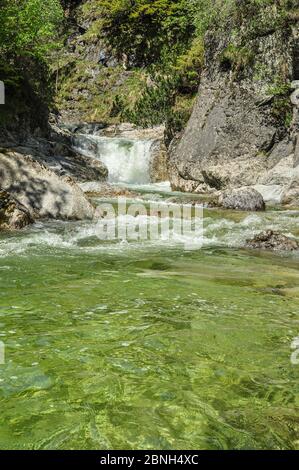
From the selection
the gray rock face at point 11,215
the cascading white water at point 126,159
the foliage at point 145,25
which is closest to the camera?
the gray rock face at point 11,215

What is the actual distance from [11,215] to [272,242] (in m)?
6.38

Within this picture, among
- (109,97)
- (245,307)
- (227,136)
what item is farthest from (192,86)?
(245,307)

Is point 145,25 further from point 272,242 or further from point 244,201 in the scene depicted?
point 272,242

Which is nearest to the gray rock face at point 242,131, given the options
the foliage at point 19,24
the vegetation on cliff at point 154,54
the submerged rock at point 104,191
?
A: the vegetation on cliff at point 154,54

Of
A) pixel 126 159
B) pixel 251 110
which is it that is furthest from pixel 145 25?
pixel 251 110

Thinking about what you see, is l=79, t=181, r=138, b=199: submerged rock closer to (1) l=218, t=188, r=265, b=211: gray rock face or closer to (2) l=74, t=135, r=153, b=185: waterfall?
(1) l=218, t=188, r=265, b=211: gray rock face

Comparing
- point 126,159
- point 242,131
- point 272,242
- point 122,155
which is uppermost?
point 242,131

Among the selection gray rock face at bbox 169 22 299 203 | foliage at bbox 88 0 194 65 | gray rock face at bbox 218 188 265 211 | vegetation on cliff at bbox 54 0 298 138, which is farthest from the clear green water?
foliage at bbox 88 0 194 65

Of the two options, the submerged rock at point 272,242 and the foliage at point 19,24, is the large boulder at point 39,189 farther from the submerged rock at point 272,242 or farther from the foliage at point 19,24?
the foliage at point 19,24

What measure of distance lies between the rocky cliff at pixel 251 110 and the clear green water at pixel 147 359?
15565 millimetres

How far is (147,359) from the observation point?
356cm

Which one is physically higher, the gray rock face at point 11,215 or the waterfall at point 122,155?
the waterfall at point 122,155

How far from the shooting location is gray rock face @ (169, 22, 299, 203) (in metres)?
21.7

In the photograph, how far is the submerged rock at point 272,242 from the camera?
957 cm
